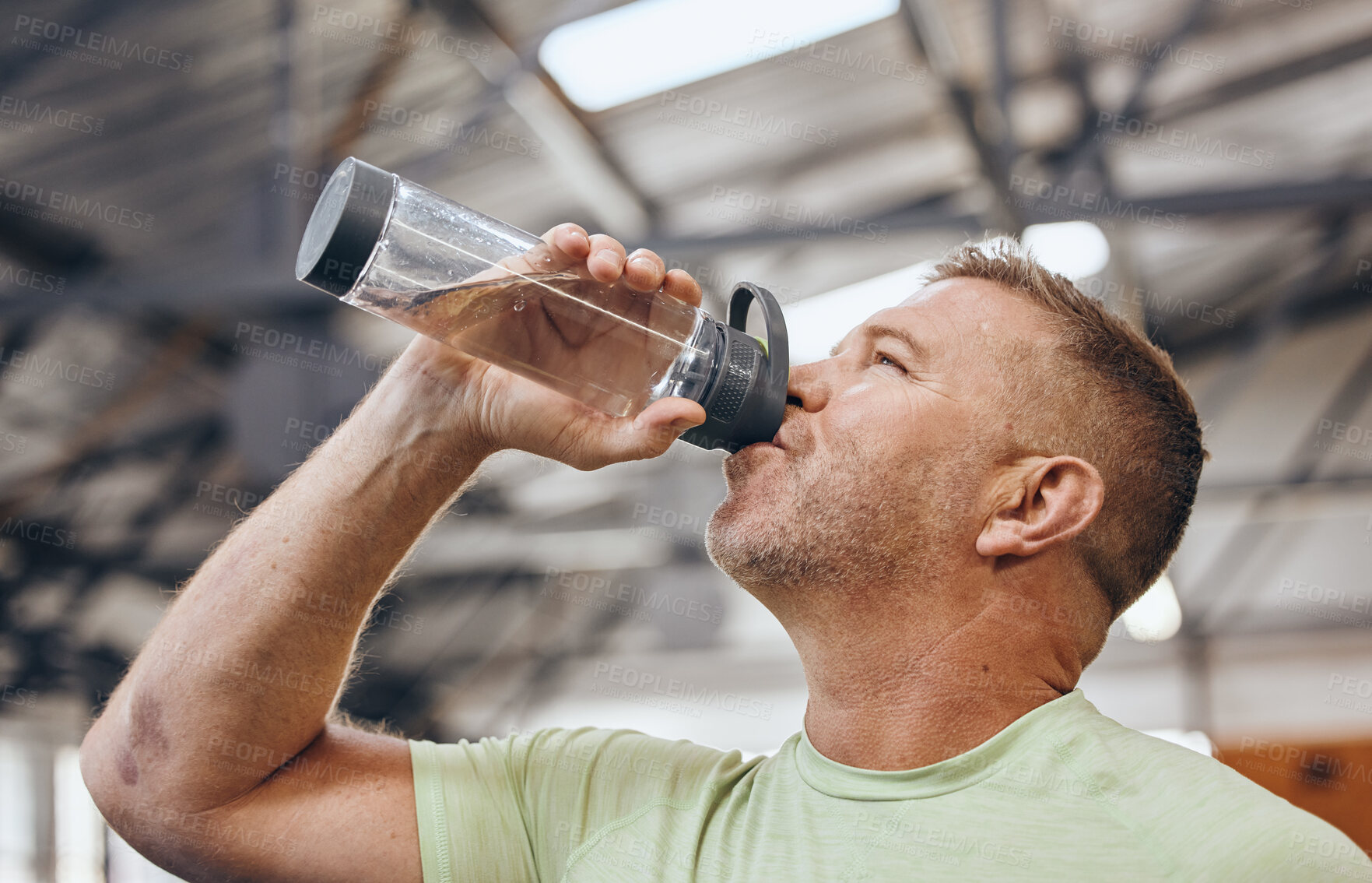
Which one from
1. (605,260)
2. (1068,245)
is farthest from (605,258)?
(1068,245)

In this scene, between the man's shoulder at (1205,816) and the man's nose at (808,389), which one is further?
the man's nose at (808,389)

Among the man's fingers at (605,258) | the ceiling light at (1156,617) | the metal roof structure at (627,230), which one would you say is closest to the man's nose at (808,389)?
the man's fingers at (605,258)

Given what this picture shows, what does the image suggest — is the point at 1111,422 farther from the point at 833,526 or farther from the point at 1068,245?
the point at 1068,245

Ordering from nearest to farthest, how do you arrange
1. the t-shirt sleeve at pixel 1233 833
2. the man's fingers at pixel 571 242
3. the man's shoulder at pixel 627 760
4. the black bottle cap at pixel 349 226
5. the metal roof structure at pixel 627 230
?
the t-shirt sleeve at pixel 1233 833 < the black bottle cap at pixel 349 226 < the man's fingers at pixel 571 242 < the man's shoulder at pixel 627 760 < the metal roof structure at pixel 627 230

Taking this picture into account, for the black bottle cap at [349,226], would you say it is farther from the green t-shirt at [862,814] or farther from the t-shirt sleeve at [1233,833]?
the t-shirt sleeve at [1233,833]

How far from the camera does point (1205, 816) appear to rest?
0.95 meters

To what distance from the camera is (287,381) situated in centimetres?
363

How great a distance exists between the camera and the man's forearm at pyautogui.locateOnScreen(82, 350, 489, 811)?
4.07 feet

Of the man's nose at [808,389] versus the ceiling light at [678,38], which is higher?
the man's nose at [808,389]

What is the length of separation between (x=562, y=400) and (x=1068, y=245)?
12.8 ft

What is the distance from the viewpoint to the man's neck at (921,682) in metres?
1.21

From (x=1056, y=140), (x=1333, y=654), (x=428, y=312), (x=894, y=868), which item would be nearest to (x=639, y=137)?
(x=1056, y=140)

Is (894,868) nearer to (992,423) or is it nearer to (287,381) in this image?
(992,423)

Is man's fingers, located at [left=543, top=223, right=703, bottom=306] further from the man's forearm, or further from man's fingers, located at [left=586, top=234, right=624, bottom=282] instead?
the man's forearm
